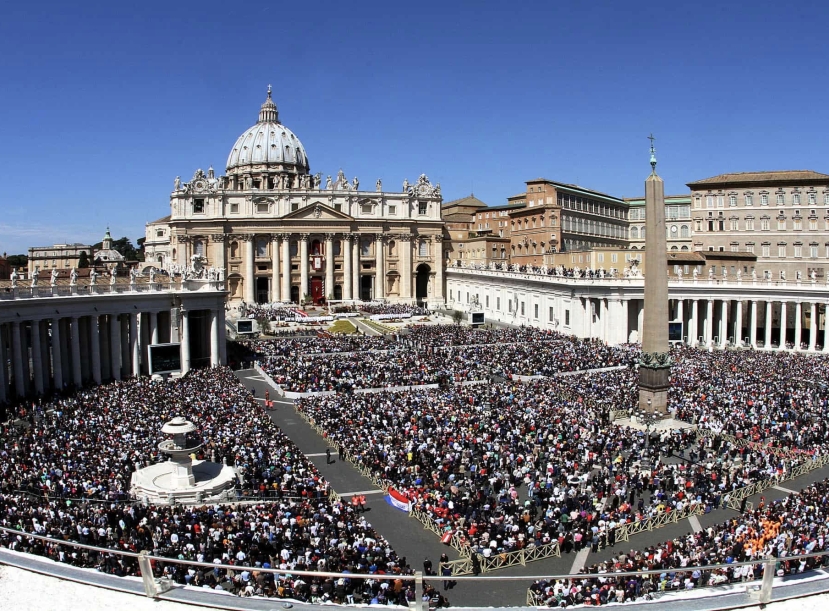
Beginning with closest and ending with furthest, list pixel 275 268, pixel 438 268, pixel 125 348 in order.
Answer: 1. pixel 125 348
2. pixel 275 268
3. pixel 438 268

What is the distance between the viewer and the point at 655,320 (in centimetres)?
3216

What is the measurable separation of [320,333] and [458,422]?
35152 millimetres

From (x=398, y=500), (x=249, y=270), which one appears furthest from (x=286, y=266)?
(x=398, y=500)

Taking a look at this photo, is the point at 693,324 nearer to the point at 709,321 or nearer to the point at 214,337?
the point at 709,321

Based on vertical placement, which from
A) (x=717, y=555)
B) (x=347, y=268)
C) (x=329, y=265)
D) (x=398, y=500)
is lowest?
(x=398, y=500)

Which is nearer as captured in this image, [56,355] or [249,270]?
[56,355]

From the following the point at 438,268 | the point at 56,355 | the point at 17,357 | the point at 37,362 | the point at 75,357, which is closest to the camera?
the point at 17,357

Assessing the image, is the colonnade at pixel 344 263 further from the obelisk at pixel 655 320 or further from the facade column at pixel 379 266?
the obelisk at pixel 655 320

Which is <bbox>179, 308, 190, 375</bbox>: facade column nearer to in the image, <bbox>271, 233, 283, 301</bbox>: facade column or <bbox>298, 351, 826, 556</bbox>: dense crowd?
<bbox>298, 351, 826, 556</bbox>: dense crowd

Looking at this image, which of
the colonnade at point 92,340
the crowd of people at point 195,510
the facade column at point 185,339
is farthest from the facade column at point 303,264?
the crowd of people at point 195,510

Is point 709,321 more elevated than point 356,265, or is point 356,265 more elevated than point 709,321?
point 356,265

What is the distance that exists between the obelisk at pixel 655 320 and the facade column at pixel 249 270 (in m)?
68.6

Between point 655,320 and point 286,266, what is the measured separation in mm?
68362

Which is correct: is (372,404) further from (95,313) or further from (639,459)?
(95,313)
